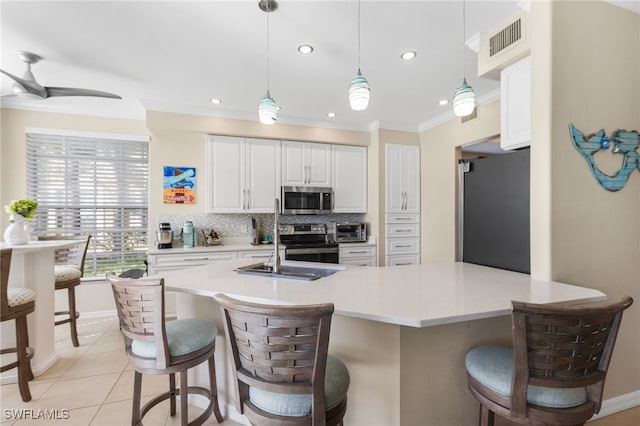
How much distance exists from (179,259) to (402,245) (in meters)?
3.15

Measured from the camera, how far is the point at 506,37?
201 centimetres

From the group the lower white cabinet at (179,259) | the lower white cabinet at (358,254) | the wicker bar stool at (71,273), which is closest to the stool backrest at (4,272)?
the wicker bar stool at (71,273)

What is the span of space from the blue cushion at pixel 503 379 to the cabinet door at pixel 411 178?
3262mm

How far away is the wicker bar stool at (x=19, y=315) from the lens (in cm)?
194

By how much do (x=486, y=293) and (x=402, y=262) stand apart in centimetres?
320

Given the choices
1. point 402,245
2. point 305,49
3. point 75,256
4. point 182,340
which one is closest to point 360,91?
point 305,49

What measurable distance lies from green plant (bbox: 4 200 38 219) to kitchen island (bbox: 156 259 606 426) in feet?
5.77

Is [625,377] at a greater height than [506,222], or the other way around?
[506,222]

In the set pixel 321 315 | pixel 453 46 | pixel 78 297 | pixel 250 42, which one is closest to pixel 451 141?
pixel 453 46

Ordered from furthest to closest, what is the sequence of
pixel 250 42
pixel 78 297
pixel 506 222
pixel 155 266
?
pixel 78 297, pixel 155 266, pixel 250 42, pixel 506 222

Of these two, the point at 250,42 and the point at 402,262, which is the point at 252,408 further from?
the point at 402,262

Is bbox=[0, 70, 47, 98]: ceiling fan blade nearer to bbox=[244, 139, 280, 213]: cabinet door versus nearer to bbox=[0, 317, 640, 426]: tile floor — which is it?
bbox=[244, 139, 280, 213]: cabinet door

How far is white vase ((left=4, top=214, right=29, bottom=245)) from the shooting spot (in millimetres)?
2376

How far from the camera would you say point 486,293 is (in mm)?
1428
